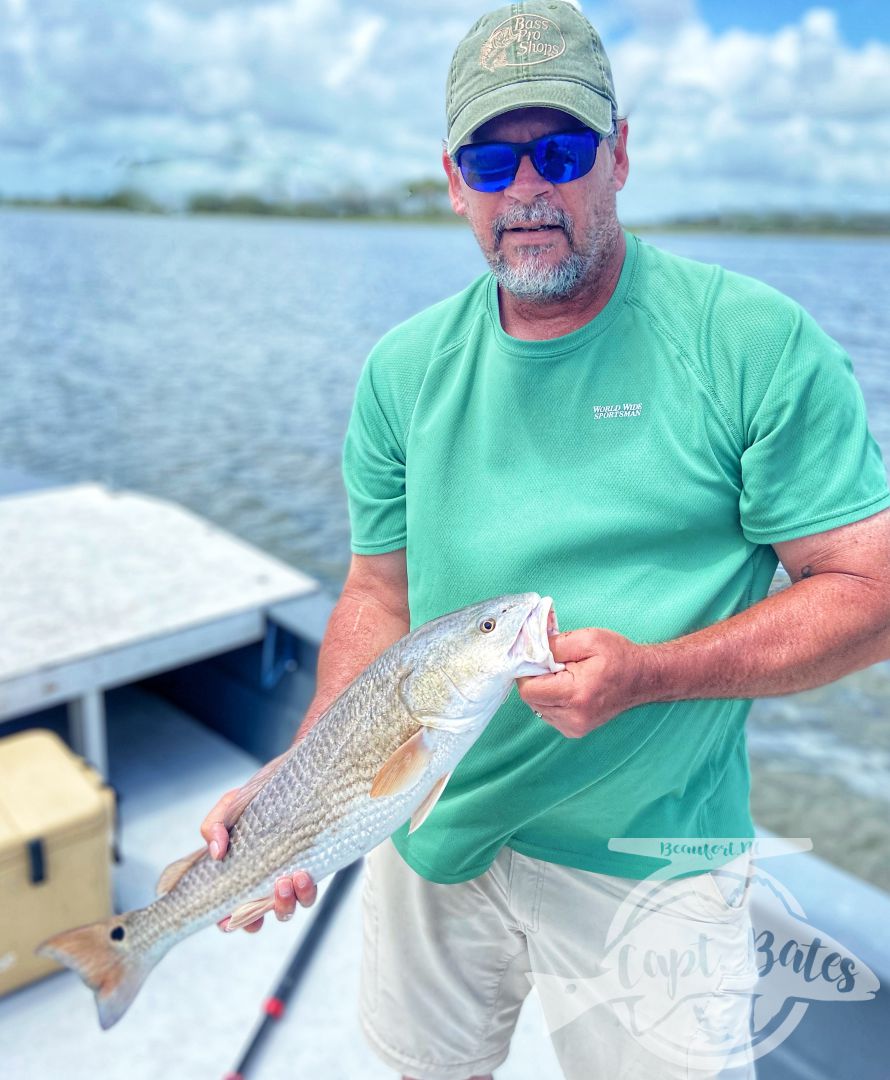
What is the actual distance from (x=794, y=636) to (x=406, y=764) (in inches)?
33.9

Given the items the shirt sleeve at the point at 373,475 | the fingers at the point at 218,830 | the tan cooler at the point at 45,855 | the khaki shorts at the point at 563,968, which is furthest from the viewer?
the tan cooler at the point at 45,855

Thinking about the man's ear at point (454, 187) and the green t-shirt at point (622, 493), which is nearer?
the green t-shirt at point (622, 493)

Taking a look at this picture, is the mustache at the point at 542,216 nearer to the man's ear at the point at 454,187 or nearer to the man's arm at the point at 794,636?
the man's ear at the point at 454,187

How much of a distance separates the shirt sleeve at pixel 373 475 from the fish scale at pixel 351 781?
0.46 metres

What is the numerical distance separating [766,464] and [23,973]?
10.8 feet

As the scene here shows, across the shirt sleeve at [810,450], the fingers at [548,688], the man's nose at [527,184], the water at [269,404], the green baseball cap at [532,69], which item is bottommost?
the water at [269,404]

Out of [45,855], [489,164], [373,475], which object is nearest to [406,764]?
[373,475]

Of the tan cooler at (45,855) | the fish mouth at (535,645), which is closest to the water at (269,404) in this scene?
the tan cooler at (45,855)

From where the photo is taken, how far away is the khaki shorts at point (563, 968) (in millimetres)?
2316

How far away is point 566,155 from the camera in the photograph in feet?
7.32

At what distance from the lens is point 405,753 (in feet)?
7.13

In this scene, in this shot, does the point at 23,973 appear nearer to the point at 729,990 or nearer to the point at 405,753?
the point at 405,753

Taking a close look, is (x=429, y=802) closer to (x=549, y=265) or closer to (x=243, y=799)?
(x=243, y=799)

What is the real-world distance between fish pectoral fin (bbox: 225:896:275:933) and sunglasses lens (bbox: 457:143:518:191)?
5.76 feet
